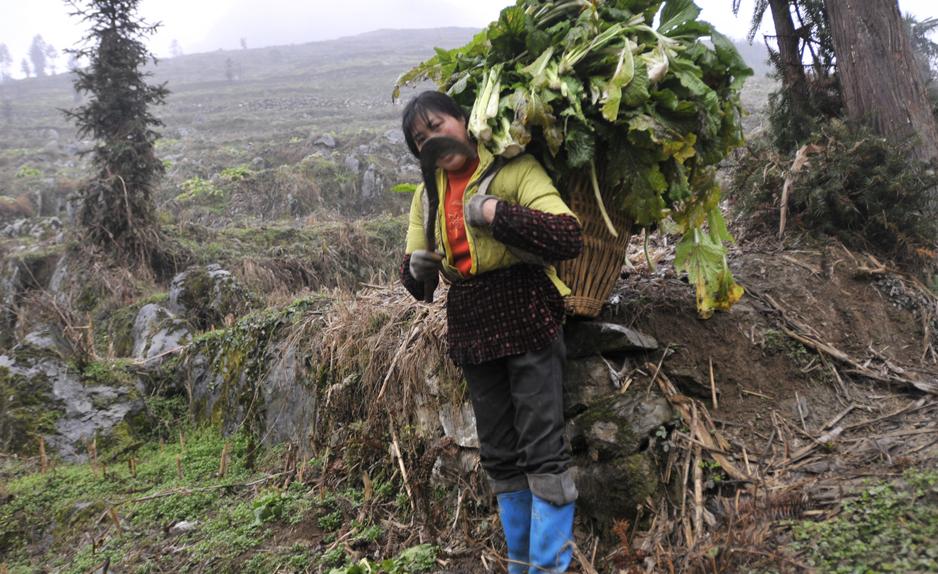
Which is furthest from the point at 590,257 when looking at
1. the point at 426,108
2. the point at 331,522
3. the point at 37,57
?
the point at 37,57

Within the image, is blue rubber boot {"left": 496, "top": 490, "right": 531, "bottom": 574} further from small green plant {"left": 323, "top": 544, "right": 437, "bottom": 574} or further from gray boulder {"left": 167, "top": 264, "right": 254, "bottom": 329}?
gray boulder {"left": 167, "top": 264, "right": 254, "bottom": 329}

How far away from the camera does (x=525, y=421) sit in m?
2.39

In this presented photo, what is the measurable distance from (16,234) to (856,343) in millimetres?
18328

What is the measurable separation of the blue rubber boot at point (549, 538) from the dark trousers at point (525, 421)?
2.2 inches

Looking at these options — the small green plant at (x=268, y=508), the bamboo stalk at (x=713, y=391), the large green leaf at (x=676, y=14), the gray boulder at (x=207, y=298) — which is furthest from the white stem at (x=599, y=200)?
the gray boulder at (x=207, y=298)

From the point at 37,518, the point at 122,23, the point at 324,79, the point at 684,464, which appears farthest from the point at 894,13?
the point at 324,79

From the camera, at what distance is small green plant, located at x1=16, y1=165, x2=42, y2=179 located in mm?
23953

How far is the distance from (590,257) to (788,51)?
2667 millimetres

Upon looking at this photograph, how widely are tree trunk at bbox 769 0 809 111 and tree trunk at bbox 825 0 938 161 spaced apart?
1.01ft

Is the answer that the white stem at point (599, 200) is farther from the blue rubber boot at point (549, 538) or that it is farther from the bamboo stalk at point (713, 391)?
the blue rubber boot at point (549, 538)

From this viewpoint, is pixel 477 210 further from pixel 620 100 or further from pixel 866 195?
pixel 866 195

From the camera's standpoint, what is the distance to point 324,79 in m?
50.4

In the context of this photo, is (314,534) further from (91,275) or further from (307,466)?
(91,275)

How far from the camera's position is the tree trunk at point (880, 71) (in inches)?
139
